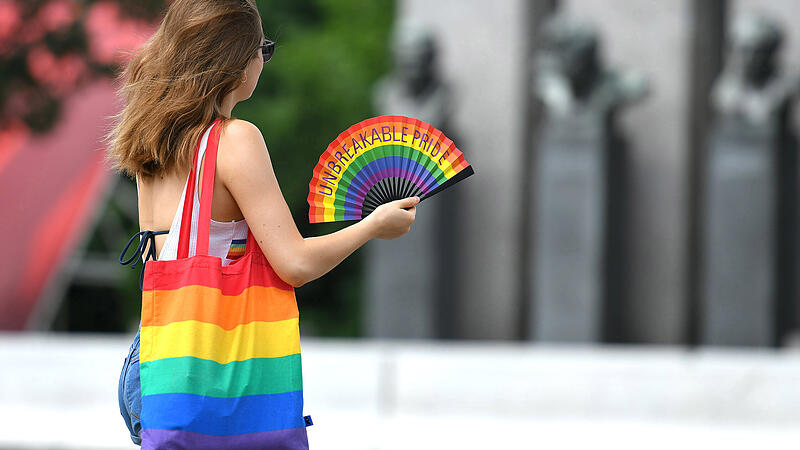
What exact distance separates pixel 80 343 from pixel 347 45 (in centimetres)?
1278

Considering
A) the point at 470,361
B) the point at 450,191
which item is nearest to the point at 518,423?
the point at 470,361

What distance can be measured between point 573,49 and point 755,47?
5.76 feet

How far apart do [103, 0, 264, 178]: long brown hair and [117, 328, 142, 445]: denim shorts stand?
0.40m

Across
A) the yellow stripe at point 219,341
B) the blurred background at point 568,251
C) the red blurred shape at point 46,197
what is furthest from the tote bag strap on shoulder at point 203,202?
the red blurred shape at point 46,197

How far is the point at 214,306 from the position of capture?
224 centimetres

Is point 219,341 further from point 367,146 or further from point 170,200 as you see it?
point 367,146

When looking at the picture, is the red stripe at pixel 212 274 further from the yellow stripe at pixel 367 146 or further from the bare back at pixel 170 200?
the yellow stripe at pixel 367 146

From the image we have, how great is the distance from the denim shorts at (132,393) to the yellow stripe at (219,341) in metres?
0.08

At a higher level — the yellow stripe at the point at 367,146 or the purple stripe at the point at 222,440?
the yellow stripe at the point at 367,146

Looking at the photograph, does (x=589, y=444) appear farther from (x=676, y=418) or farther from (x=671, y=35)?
(x=671, y=35)

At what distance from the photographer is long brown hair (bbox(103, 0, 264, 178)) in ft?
7.67

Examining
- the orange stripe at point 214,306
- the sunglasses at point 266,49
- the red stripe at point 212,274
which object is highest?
the sunglasses at point 266,49

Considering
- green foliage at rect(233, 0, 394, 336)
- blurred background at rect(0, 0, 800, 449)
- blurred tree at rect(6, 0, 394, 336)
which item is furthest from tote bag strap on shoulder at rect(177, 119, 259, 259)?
green foliage at rect(233, 0, 394, 336)

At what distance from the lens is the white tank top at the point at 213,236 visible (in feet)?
7.56
